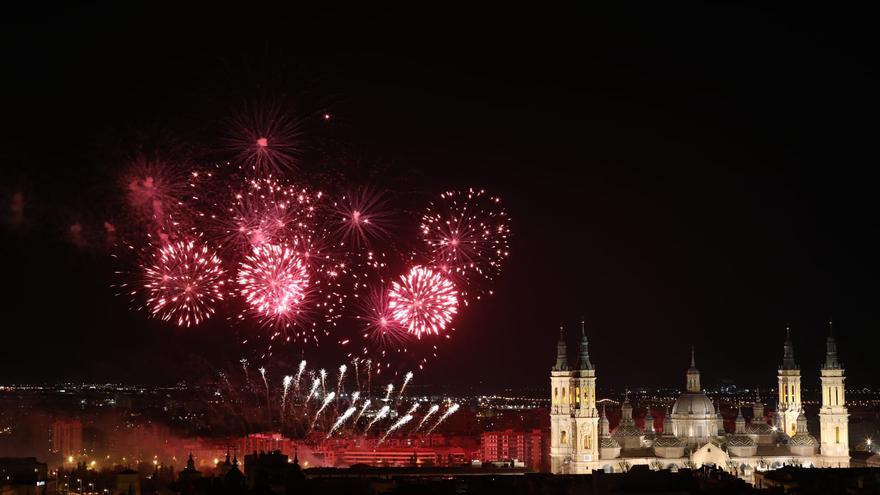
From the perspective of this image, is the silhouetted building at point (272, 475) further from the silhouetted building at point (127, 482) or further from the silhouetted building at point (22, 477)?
the silhouetted building at point (22, 477)

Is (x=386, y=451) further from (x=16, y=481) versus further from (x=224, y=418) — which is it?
(x=16, y=481)

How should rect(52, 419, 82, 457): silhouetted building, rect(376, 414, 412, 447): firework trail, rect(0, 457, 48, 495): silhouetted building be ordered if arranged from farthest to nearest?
rect(52, 419, 82, 457): silhouetted building
rect(376, 414, 412, 447): firework trail
rect(0, 457, 48, 495): silhouetted building

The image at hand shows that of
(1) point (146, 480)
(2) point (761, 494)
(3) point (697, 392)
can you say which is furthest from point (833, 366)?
(1) point (146, 480)

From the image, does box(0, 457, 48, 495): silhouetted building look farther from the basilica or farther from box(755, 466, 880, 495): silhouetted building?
box(755, 466, 880, 495): silhouetted building

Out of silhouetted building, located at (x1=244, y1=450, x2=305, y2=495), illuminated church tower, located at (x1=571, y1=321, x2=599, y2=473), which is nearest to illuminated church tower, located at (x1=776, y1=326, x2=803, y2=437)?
illuminated church tower, located at (x1=571, y1=321, x2=599, y2=473)

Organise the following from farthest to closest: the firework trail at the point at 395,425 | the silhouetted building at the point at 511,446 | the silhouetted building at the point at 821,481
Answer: the silhouetted building at the point at 511,446 → the firework trail at the point at 395,425 → the silhouetted building at the point at 821,481

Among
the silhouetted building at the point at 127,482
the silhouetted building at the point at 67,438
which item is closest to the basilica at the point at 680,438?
the silhouetted building at the point at 127,482
